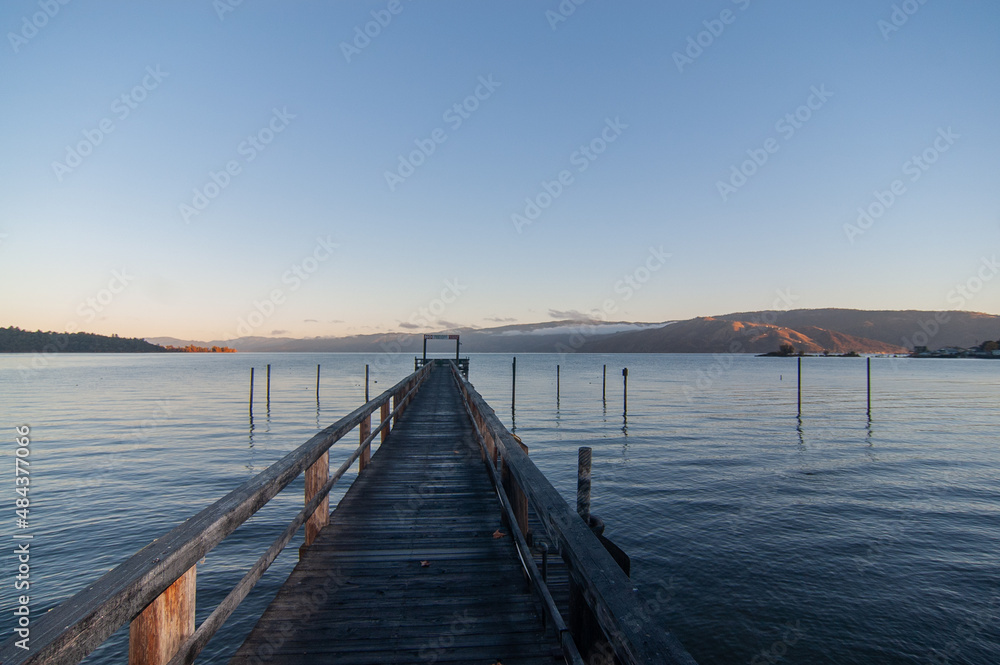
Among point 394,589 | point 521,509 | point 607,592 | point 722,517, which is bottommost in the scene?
point 722,517

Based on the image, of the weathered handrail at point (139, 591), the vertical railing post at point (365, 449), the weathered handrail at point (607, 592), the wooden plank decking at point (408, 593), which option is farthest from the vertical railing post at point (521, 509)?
the vertical railing post at point (365, 449)

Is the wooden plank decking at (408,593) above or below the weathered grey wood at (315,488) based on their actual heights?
below

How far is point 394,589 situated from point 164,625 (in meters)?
2.11

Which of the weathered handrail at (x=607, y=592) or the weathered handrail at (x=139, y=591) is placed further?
the weathered handrail at (x=607, y=592)

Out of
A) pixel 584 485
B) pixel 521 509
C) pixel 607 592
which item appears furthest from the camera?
pixel 584 485

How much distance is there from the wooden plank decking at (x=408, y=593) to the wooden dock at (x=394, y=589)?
12mm

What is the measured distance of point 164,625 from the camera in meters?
2.10

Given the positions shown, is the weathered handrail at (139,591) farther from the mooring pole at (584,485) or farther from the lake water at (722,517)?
the mooring pole at (584,485)

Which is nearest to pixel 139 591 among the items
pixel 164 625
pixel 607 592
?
pixel 164 625

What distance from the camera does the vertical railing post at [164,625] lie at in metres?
1.99

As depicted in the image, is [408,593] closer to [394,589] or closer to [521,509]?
[394,589]

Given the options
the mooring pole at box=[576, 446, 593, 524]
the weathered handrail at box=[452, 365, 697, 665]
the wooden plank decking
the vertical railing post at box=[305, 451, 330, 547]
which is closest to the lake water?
the weathered handrail at box=[452, 365, 697, 665]

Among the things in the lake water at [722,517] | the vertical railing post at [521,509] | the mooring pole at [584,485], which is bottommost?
the lake water at [722,517]

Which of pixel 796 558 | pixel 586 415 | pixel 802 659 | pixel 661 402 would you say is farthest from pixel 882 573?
pixel 661 402
